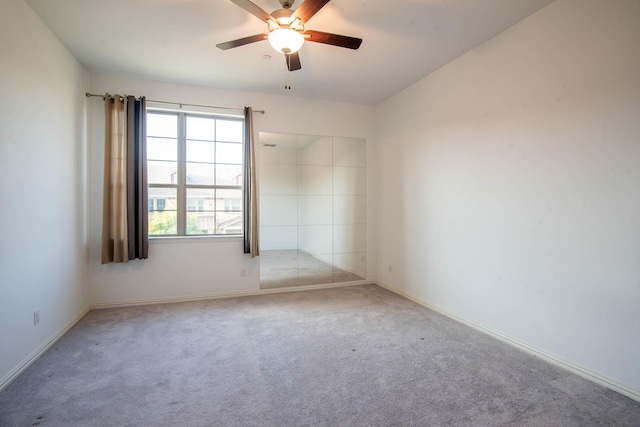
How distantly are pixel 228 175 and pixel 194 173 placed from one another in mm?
466

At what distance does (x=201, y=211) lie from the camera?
4.44 metres

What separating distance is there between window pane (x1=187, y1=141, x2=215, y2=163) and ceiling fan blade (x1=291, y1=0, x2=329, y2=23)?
2594 mm

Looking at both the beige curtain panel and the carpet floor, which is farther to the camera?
the beige curtain panel

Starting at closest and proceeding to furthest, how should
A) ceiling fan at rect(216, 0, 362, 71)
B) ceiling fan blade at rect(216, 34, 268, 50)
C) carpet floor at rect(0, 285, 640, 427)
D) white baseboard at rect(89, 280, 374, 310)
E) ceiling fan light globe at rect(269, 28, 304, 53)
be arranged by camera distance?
1. carpet floor at rect(0, 285, 640, 427)
2. ceiling fan at rect(216, 0, 362, 71)
3. ceiling fan light globe at rect(269, 28, 304, 53)
4. ceiling fan blade at rect(216, 34, 268, 50)
5. white baseboard at rect(89, 280, 374, 310)

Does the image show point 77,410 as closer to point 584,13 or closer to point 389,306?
point 389,306

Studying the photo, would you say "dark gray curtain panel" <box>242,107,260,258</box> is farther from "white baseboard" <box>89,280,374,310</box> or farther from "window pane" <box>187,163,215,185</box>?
"white baseboard" <box>89,280,374,310</box>

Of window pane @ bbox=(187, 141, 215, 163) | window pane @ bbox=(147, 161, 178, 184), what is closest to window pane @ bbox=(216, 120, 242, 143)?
window pane @ bbox=(187, 141, 215, 163)

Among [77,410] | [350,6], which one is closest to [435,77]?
[350,6]

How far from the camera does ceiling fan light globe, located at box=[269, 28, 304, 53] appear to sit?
237 centimetres

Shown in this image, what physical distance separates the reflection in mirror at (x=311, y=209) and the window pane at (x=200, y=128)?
28.5 inches

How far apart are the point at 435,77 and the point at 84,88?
4308 millimetres

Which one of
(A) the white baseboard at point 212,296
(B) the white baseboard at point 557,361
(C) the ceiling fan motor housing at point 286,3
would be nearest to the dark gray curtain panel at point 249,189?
(A) the white baseboard at point 212,296

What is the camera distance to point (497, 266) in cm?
310

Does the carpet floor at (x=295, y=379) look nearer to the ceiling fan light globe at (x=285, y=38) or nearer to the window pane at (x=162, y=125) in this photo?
the window pane at (x=162, y=125)
